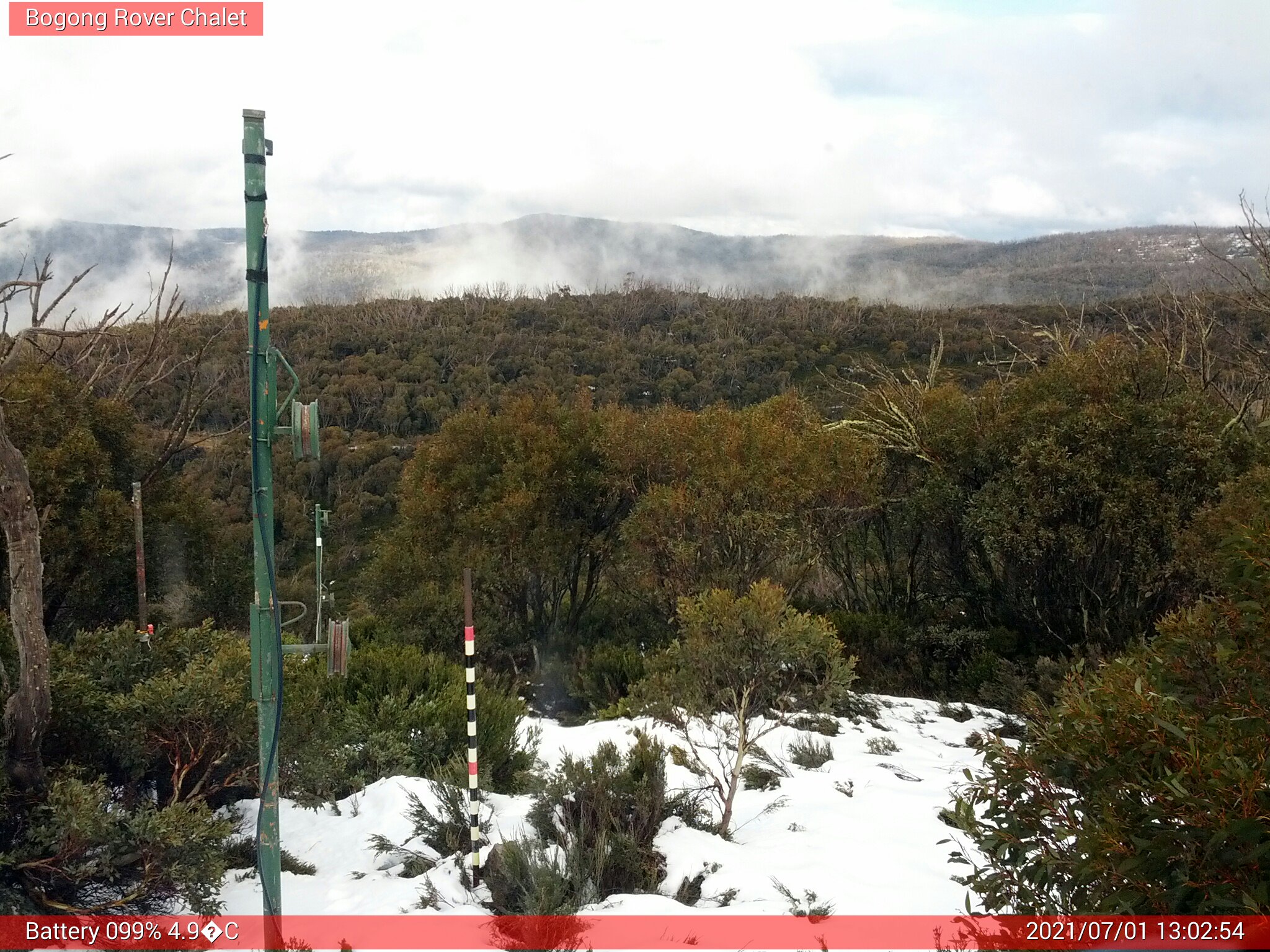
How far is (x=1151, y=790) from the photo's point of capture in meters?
2.92

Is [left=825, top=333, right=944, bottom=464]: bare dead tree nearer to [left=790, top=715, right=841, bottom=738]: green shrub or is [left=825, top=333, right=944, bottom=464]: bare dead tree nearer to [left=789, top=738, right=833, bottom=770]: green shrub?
[left=790, top=715, right=841, bottom=738]: green shrub

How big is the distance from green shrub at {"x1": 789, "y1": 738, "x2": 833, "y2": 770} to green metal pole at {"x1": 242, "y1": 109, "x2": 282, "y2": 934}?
17.5ft

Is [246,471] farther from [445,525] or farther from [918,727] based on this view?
[918,727]

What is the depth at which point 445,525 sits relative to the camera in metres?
16.4

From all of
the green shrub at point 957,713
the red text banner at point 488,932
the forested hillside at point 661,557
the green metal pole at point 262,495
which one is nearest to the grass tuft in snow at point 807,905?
the red text banner at point 488,932

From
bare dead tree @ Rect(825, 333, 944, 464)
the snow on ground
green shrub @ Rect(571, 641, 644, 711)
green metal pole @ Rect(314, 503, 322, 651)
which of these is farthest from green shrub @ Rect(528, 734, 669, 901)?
bare dead tree @ Rect(825, 333, 944, 464)

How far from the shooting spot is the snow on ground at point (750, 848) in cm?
538

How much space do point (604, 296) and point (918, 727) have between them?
2018 inches

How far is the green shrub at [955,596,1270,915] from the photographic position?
2.66m

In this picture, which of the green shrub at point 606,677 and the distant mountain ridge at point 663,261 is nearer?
the green shrub at point 606,677

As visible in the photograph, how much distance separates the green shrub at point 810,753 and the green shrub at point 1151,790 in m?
4.55

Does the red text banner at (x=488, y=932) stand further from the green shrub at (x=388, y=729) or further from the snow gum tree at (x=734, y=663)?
the snow gum tree at (x=734, y=663)

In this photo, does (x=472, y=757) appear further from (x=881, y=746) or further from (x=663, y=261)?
(x=663, y=261)

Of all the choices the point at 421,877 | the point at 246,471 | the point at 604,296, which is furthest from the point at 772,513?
the point at 604,296
